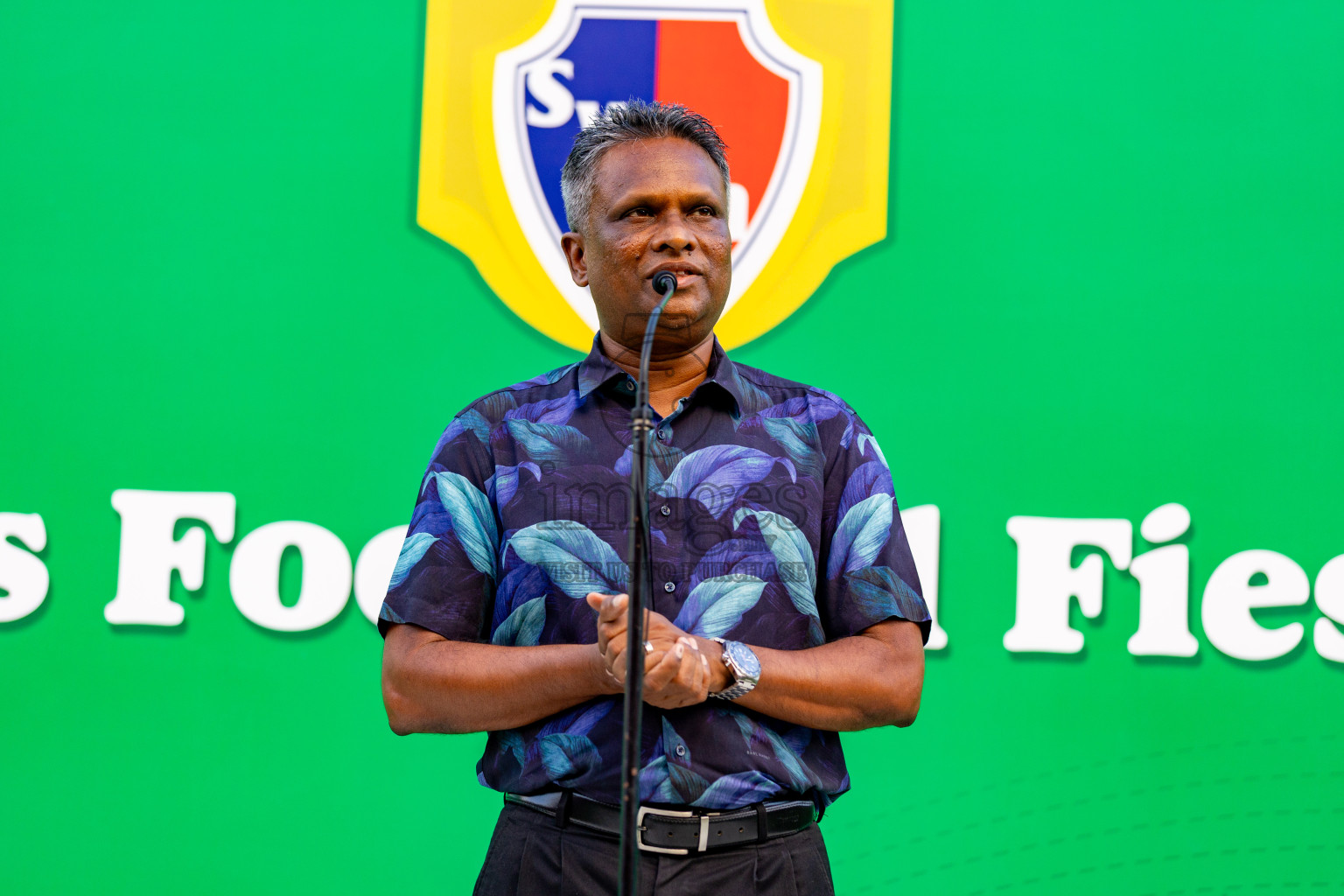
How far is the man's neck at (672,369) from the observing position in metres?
1.51

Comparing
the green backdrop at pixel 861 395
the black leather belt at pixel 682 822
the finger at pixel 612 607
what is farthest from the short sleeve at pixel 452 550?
the green backdrop at pixel 861 395

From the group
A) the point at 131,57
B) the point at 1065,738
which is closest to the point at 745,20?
the point at 131,57

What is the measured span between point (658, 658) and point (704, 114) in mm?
1573

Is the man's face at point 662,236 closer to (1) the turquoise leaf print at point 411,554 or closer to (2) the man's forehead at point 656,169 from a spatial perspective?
(2) the man's forehead at point 656,169

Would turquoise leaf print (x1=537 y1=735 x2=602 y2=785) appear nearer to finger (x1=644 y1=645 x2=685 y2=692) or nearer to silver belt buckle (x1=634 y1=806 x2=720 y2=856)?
silver belt buckle (x1=634 y1=806 x2=720 y2=856)

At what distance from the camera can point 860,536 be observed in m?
1.40

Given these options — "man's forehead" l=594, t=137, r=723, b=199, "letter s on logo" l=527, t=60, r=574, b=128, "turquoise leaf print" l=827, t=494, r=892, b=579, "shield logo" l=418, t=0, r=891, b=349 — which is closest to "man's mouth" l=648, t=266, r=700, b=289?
"man's forehead" l=594, t=137, r=723, b=199

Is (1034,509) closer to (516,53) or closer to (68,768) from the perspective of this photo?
(516,53)

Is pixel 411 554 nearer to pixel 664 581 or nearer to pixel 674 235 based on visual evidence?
pixel 664 581

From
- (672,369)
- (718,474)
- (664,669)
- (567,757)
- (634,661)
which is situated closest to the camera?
(634,661)

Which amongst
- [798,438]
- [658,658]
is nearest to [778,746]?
[658,658]

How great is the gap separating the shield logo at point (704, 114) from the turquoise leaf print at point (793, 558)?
106 cm

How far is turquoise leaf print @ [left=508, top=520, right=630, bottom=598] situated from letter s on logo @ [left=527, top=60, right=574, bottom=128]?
127cm

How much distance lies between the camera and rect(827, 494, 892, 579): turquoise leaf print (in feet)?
4.56
